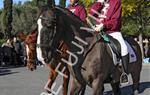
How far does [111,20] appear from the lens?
7.77m

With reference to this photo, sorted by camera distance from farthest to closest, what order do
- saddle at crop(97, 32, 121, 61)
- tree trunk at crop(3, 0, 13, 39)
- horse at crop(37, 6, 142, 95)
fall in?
tree trunk at crop(3, 0, 13, 39), saddle at crop(97, 32, 121, 61), horse at crop(37, 6, 142, 95)

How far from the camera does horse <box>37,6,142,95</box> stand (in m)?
6.48

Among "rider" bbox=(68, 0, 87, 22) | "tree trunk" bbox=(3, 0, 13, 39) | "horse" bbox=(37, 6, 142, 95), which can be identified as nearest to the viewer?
"horse" bbox=(37, 6, 142, 95)

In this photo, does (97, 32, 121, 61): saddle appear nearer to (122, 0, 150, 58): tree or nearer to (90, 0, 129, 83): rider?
(90, 0, 129, 83): rider

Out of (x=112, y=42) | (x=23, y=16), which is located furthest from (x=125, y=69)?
(x=23, y=16)

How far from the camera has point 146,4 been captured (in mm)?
32938

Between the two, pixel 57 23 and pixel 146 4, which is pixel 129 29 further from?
pixel 57 23

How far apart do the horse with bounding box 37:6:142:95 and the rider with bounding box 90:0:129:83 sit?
0.45 meters

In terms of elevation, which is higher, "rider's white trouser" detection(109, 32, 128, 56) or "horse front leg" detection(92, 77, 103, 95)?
"rider's white trouser" detection(109, 32, 128, 56)

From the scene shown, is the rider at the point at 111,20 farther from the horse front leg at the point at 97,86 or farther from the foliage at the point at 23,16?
the foliage at the point at 23,16

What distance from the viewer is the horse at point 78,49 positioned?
6.48 m

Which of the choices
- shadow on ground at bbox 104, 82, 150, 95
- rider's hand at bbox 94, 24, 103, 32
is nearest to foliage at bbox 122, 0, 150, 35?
shadow on ground at bbox 104, 82, 150, 95

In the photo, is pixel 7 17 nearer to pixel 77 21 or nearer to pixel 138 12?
pixel 138 12

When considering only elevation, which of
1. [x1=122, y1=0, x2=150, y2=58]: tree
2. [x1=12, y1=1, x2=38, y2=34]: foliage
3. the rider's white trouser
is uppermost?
the rider's white trouser
